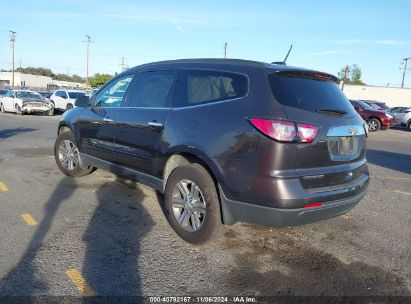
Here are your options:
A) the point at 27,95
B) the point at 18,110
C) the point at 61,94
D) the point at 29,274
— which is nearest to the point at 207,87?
the point at 29,274

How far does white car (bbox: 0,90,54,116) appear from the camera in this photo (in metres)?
22.3

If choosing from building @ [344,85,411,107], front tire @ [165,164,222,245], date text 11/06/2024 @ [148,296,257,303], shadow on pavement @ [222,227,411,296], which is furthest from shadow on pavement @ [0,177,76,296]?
building @ [344,85,411,107]

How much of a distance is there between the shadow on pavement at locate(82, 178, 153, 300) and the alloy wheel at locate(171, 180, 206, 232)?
442 mm

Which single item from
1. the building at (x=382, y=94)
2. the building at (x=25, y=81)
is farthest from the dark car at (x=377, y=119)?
the building at (x=25, y=81)

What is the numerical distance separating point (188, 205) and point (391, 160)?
26.9ft

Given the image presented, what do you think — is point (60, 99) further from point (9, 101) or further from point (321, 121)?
point (321, 121)

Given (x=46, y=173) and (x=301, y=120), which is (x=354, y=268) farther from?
(x=46, y=173)

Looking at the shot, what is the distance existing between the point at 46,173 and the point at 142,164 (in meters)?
2.91

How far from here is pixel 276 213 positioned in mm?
3453

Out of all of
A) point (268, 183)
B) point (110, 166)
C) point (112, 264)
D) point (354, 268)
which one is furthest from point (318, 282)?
point (110, 166)

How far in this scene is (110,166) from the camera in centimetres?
545

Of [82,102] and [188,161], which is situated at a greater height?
[82,102]

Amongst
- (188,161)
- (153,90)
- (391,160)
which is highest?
(153,90)

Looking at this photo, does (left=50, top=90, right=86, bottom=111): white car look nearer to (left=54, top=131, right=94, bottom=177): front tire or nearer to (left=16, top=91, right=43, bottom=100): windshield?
(left=16, top=91, right=43, bottom=100): windshield
